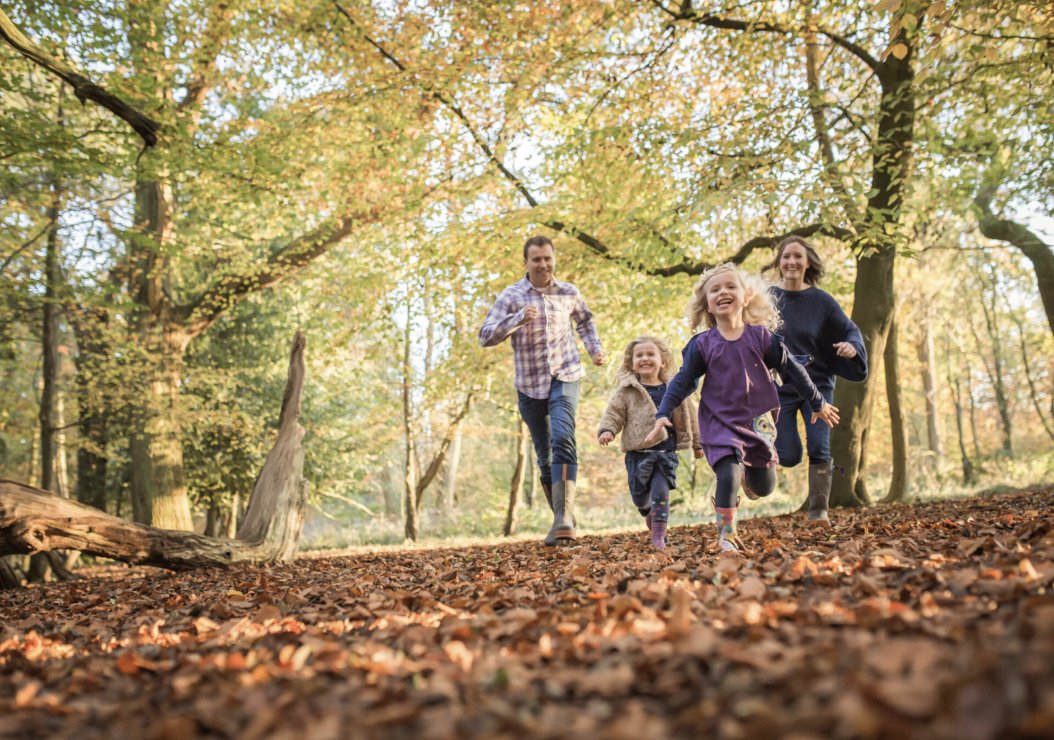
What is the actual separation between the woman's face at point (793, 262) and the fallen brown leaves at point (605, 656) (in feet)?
9.25

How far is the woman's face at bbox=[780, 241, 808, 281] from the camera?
6234mm

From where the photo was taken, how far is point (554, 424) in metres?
6.05

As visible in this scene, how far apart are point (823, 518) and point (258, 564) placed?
516cm

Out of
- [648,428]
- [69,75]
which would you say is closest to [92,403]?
[69,75]

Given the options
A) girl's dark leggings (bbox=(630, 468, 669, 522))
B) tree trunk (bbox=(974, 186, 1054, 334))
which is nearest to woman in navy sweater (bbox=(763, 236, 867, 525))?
girl's dark leggings (bbox=(630, 468, 669, 522))

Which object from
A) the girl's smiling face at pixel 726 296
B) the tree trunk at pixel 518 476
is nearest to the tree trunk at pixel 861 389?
the girl's smiling face at pixel 726 296

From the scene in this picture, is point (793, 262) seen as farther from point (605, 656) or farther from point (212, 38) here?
point (212, 38)

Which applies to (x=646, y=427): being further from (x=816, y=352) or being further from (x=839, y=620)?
(x=839, y=620)

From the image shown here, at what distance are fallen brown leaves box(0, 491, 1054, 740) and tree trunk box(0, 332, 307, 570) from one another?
1770mm

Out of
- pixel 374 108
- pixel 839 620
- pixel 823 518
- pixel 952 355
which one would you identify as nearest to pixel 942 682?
pixel 839 620

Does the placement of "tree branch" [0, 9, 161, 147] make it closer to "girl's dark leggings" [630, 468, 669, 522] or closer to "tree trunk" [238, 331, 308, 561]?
"tree trunk" [238, 331, 308, 561]

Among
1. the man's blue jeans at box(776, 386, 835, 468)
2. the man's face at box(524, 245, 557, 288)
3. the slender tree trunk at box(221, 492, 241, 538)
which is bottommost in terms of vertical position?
the slender tree trunk at box(221, 492, 241, 538)

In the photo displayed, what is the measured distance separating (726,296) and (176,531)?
205 inches

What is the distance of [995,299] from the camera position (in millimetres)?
20875
